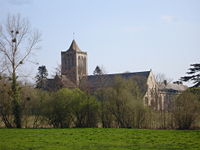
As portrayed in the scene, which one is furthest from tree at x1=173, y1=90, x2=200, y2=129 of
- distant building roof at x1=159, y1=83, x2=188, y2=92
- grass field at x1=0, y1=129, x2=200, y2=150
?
distant building roof at x1=159, y1=83, x2=188, y2=92

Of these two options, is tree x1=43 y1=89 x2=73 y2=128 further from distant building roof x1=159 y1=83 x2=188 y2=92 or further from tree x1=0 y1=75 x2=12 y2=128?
distant building roof x1=159 y1=83 x2=188 y2=92

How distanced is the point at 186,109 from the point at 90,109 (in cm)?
1015

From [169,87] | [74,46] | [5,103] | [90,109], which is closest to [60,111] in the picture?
[90,109]

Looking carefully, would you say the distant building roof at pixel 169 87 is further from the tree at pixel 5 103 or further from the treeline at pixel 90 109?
the tree at pixel 5 103

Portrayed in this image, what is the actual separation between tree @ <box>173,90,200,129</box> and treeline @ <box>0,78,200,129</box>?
9 centimetres

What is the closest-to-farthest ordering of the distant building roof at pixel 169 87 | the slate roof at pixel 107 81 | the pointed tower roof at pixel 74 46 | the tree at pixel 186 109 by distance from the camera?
the tree at pixel 186 109, the slate roof at pixel 107 81, the distant building roof at pixel 169 87, the pointed tower roof at pixel 74 46

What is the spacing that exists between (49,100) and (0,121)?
6031 mm

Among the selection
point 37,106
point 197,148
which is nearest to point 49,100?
point 37,106

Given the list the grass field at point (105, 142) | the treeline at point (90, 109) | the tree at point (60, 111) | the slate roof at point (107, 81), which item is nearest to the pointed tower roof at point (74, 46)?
the slate roof at point (107, 81)

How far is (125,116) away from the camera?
3089cm

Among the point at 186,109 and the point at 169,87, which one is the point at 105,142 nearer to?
the point at 186,109

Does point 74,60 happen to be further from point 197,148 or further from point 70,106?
point 197,148

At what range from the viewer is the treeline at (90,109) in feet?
98.5

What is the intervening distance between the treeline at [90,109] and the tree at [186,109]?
9 centimetres
